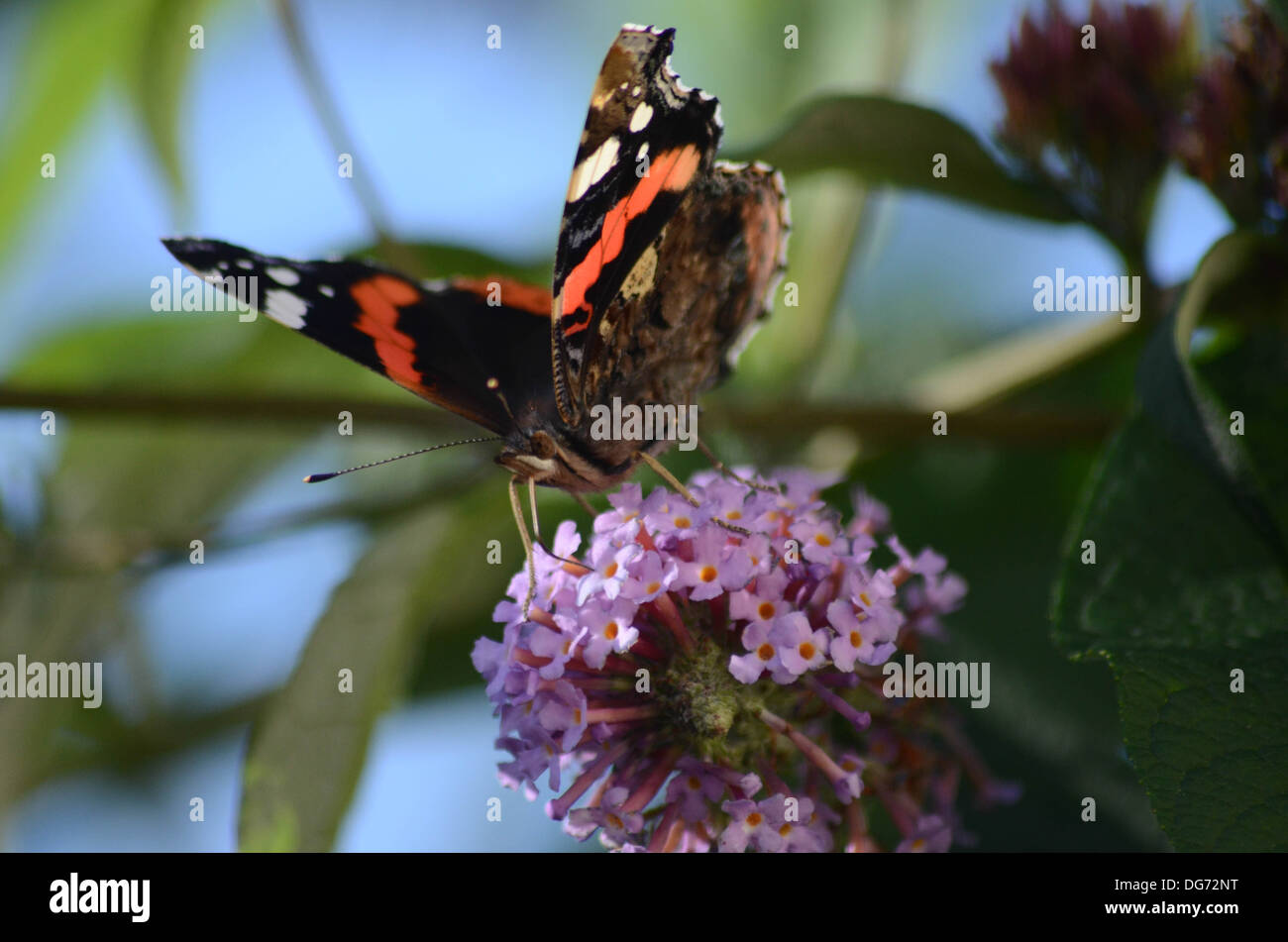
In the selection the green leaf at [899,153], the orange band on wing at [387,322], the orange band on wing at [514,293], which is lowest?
the orange band on wing at [387,322]

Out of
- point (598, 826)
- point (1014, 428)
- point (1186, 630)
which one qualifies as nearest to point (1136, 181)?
point (1014, 428)

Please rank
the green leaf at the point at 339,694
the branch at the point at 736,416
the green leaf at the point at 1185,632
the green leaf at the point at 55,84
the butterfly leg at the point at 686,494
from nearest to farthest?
the green leaf at the point at 1185,632 → the butterfly leg at the point at 686,494 → the green leaf at the point at 339,694 → the branch at the point at 736,416 → the green leaf at the point at 55,84

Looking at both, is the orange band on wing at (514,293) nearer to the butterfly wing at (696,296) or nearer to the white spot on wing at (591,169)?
the butterfly wing at (696,296)

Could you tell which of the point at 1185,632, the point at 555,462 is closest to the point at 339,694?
the point at 555,462

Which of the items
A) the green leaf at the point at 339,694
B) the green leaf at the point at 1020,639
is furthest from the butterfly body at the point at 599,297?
the green leaf at the point at 1020,639

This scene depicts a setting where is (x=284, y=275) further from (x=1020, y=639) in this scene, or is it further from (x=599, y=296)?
(x=1020, y=639)

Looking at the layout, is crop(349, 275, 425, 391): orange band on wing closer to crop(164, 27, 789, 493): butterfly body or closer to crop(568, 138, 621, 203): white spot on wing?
crop(164, 27, 789, 493): butterfly body

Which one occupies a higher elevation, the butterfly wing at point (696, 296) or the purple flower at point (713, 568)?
the butterfly wing at point (696, 296)
